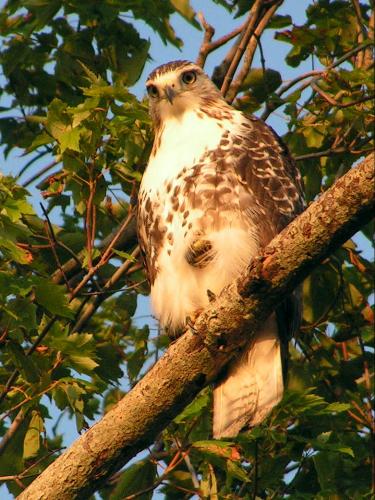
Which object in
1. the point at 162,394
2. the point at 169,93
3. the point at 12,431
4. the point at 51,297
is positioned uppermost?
the point at 169,93

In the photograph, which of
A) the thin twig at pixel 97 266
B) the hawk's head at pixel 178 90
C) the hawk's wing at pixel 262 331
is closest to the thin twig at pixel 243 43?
the hawk's head at pixel 178 90

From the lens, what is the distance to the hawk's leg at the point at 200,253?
17.1ft

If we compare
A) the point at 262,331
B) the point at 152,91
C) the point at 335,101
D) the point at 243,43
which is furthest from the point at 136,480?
the point at 243,43

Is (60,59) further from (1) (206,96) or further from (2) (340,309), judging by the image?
(2) (340,309)

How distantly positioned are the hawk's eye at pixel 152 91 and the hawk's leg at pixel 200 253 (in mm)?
1301

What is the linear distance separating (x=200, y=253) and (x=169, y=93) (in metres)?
1.24

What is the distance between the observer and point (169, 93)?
6.02 metres

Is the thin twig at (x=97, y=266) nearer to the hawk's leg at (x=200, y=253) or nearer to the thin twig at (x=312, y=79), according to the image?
the hawk's leg at (x=200, y=253)

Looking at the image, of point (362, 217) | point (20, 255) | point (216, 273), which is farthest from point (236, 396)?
point (362, 217)

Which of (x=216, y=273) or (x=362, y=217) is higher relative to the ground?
(x=216, y=273)

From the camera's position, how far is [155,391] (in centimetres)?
430

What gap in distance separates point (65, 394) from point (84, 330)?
1.49 meters

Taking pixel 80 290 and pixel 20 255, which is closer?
pixel 20 255

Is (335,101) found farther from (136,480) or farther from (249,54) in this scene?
(136,480)
